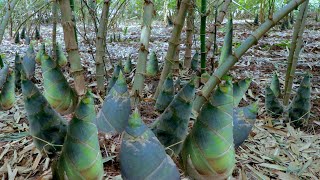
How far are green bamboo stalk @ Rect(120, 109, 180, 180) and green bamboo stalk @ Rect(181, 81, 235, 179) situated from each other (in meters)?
0.07

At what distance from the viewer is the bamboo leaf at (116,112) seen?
1.00m

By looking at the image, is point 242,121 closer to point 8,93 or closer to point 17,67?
point 8,93

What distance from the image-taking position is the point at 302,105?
5.34ft

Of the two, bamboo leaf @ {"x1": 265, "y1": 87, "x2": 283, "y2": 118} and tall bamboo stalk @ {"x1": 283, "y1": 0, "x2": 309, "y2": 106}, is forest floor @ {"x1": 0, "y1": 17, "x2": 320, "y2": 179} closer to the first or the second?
bamboo leaf @ {"x1": 265, "y1": 87, "x2": 283, "y2": 118}

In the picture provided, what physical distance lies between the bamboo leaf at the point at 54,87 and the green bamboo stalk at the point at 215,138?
43cm

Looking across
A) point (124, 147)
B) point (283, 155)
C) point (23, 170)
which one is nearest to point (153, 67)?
point (283, 155)

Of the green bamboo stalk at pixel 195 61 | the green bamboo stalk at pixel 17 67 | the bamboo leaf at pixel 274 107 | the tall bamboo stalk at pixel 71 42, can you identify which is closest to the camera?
the tall bamboo stalk at pixel 71 42

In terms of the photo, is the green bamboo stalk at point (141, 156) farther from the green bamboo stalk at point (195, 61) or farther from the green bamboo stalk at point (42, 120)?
the green bamboo stalk at point (195, 61)

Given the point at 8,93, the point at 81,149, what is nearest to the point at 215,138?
the point at 81,149

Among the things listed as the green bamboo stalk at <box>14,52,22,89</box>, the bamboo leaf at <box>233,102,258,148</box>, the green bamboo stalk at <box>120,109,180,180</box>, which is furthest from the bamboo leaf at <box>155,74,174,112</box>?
the green bamboo stalk at <box>14,52,22,89</box>

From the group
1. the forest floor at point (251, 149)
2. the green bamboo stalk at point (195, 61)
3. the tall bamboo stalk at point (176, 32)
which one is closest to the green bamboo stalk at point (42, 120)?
the forest floor at point (251, 149)

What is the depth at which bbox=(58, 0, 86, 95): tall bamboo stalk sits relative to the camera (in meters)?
1.12

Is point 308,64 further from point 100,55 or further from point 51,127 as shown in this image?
point 51,127

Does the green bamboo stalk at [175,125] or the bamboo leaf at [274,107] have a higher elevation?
the green bamboo stalk at [175,125]
